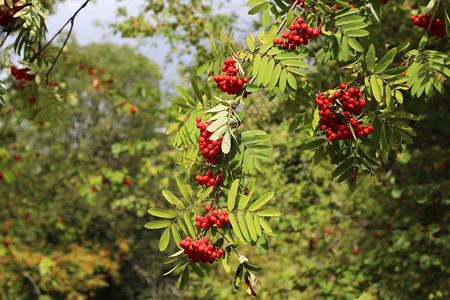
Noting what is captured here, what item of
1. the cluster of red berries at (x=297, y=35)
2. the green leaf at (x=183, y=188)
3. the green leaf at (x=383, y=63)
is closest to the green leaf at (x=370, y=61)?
the green leaf at (x=383, y=63)

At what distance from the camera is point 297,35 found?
159cm

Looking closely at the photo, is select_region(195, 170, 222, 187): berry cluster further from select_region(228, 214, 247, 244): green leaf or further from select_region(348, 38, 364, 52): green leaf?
select_region(348, 38, 364, 52): green leaf

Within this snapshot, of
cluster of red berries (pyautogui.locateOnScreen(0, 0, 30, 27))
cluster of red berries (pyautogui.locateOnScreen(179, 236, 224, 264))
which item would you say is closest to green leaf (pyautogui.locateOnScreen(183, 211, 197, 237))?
cluster of red berries (pyautogui.locateOnScreen(179, 236, 224, 264))

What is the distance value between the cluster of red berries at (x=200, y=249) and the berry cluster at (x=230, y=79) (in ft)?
1.95

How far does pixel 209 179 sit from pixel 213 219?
18 cm

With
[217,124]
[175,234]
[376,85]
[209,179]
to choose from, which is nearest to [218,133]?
[217,124]

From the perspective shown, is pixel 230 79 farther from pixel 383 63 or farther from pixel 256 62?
pixel 383 63

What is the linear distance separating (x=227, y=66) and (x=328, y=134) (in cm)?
49

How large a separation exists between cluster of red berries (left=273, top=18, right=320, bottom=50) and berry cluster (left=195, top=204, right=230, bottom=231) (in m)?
0.73

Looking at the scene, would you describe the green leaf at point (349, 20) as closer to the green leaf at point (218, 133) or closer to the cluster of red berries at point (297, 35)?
the cluster of red berries at point (297, 35)

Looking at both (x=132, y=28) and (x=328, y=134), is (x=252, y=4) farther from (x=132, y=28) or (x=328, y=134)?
(x=132, y=28)

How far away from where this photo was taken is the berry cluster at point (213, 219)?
1.39 metres

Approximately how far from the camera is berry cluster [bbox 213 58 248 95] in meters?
1.54

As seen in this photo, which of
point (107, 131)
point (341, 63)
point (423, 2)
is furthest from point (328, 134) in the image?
point (107, 131)
